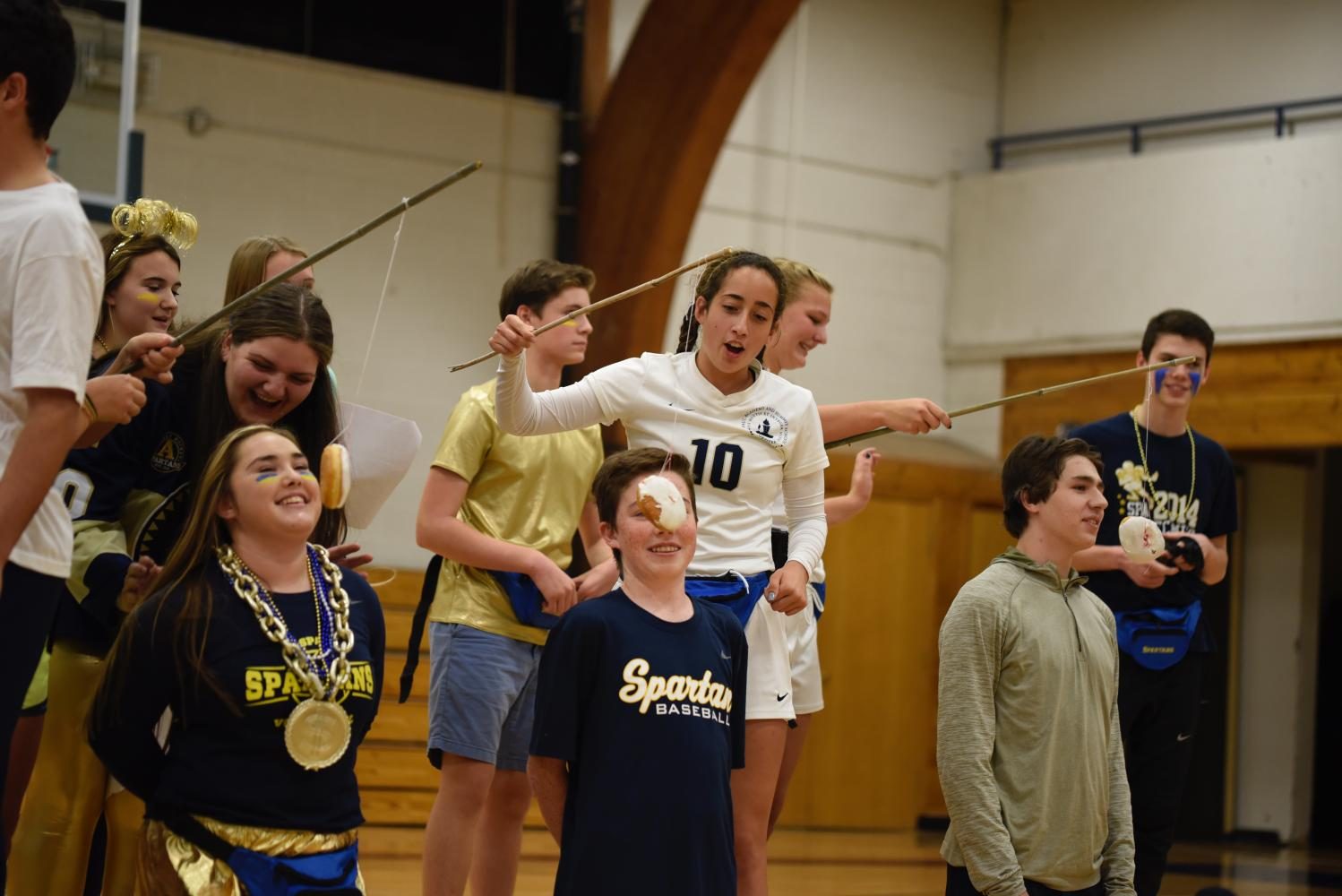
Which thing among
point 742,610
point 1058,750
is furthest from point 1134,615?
point 742,610

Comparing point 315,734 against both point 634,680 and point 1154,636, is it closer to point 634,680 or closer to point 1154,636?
point 634,680

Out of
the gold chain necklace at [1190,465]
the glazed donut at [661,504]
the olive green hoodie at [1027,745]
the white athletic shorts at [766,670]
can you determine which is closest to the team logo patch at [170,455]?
the glazed donut at [661,504]

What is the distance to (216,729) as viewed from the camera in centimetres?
239

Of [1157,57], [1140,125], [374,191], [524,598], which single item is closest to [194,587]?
[524,598]

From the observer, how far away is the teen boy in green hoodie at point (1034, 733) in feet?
9.84

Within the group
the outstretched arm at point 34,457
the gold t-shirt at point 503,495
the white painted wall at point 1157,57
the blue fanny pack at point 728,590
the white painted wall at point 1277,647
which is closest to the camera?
the outstretched arm at point 34,457

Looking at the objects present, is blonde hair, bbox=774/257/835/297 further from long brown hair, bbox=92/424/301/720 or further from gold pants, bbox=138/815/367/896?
gold pants, bbox=138/815/367/896

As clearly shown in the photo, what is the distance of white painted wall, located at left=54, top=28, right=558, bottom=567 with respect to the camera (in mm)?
6902

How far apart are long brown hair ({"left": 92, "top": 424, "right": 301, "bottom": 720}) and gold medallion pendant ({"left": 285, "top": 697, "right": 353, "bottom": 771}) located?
0.33 ft

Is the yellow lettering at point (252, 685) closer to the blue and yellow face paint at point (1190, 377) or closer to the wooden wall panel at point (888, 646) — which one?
the blue and yellow face paint at point (1190, 377)

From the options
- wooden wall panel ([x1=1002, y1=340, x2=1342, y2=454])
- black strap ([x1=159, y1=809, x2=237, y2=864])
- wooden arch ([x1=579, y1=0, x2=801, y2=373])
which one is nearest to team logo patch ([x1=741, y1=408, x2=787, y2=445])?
A: black strap ([x1=159, y1=809, x2=237, y2=864])

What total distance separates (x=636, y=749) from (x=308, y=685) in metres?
0.51

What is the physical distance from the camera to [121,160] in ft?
19.9

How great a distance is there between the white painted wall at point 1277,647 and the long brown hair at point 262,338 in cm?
738
